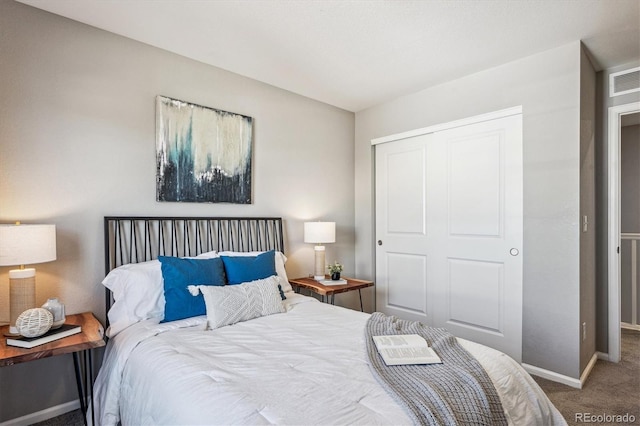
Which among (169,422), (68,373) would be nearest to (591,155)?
(169,422)

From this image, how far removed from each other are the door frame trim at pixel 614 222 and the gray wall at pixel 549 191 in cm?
73

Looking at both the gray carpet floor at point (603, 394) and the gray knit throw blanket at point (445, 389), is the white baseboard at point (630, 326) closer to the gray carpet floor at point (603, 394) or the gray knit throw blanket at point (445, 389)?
the gray carpet floor at point (603, 394)

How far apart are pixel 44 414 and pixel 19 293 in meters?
0.87

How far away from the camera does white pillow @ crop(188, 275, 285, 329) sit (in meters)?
2.12

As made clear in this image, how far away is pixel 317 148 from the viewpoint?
3848mm

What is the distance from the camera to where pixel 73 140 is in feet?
7.48

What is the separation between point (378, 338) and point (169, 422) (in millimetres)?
1010

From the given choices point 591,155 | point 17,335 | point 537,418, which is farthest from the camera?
point 591,155

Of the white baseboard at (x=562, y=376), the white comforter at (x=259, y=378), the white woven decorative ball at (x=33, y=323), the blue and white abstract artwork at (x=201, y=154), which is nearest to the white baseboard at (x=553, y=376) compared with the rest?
the white baseboard at (x=562, y=376)

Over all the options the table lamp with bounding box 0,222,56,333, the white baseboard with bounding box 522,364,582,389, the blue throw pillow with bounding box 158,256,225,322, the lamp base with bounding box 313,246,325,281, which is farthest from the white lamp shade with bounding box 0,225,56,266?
the white baseboard with bounding box 522,364,582,389

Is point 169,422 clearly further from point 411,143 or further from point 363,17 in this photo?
point 411,143

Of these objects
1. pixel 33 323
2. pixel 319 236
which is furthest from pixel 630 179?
Result: pixel 33 323

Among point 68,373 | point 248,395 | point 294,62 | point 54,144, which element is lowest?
point 68,373

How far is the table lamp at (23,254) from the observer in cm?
176
